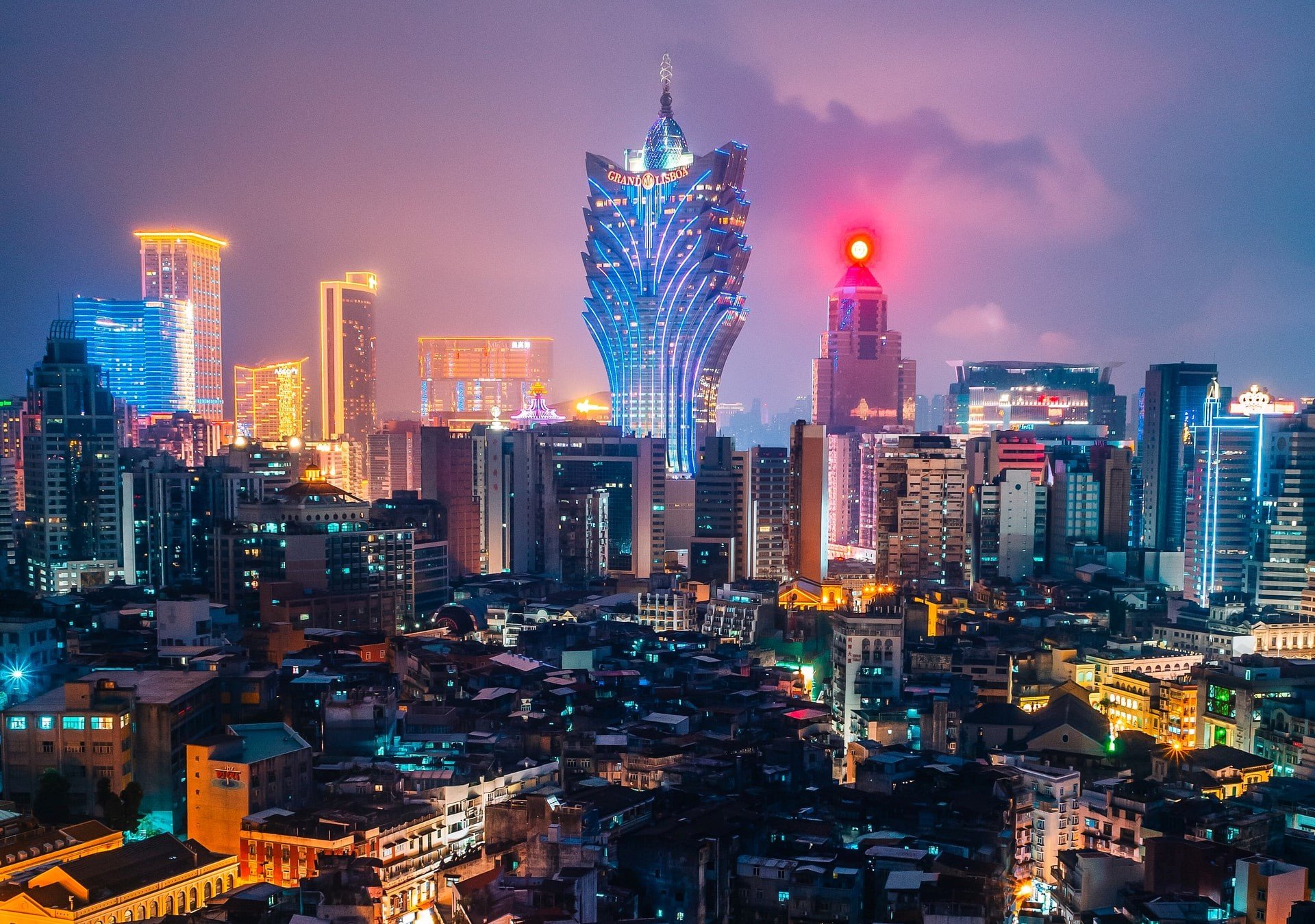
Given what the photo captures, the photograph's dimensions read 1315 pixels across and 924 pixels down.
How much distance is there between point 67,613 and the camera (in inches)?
1321

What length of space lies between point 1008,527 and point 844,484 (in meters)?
31.4

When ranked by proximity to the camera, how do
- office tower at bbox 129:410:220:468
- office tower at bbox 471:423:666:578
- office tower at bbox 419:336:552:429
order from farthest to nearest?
office tower at bbox 419:336:552:429, office tower at bbox 129:410:220:468, office tower at bbox 471:423:666:578

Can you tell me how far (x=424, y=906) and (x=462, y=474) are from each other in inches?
1443

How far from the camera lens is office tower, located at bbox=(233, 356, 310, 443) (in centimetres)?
8638

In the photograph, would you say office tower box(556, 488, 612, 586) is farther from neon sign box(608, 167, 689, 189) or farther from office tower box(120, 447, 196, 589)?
neon sign box(608, 167, 689, 189)

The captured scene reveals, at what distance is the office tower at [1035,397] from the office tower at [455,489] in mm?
37492

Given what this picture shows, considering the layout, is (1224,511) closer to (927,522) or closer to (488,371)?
(927,522)

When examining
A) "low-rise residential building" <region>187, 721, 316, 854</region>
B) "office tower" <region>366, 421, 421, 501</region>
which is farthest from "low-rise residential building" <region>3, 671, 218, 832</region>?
"office tower" <region>366, 421, 421, 501</region>

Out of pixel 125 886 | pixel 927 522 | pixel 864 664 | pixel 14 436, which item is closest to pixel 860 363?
pixel 927 522

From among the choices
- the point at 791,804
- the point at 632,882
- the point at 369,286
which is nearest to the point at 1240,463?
the point at 791,804

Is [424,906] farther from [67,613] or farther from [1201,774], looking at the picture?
[67,613]

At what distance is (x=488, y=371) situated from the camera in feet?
305

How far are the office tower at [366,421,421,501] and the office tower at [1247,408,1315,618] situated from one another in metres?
41.9

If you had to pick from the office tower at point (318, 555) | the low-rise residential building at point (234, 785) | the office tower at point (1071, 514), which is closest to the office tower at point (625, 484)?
the office tower at point (318, 555)
